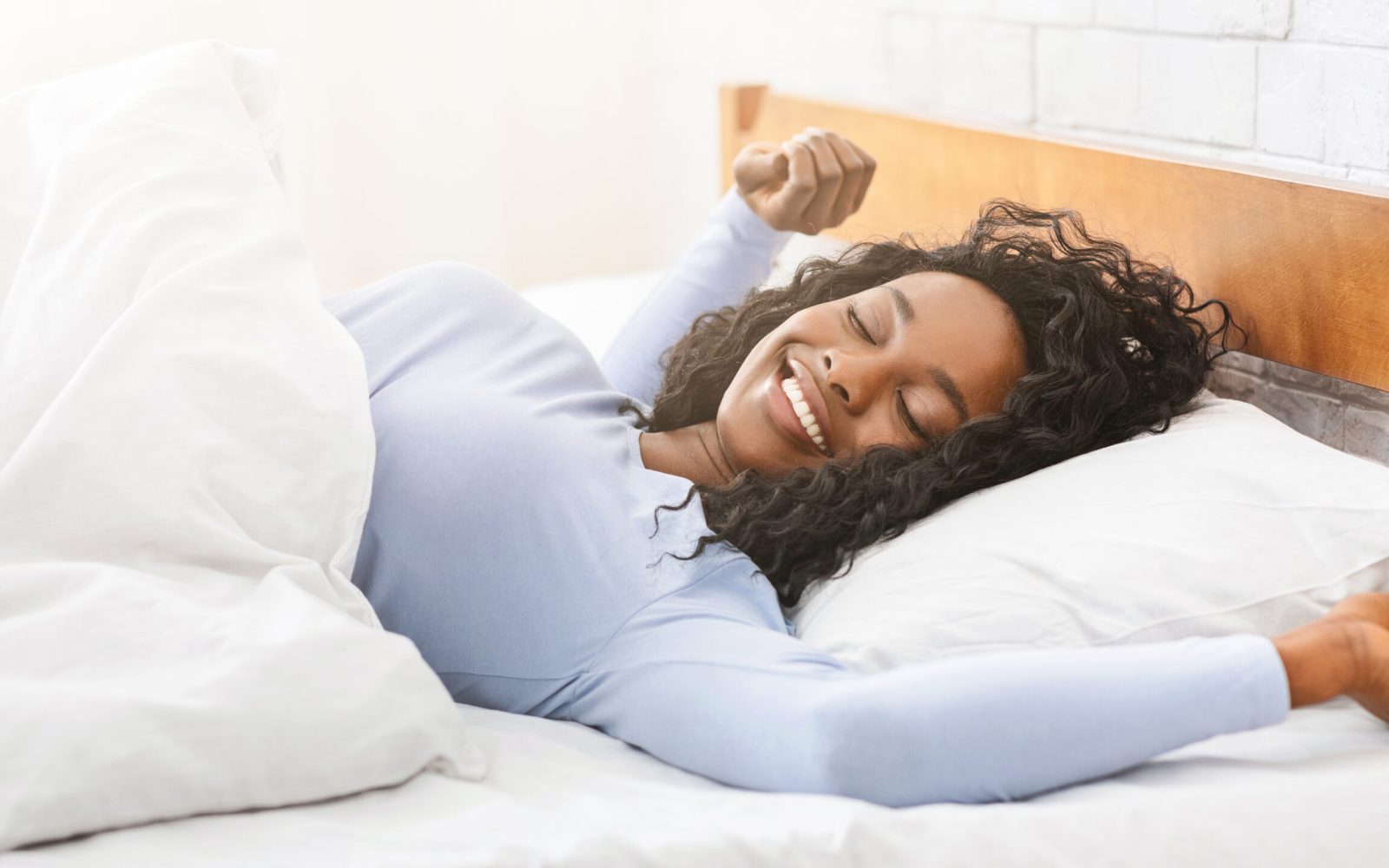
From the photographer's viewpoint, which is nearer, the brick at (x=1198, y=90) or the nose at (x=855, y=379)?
the nose at (x=855, y=379)

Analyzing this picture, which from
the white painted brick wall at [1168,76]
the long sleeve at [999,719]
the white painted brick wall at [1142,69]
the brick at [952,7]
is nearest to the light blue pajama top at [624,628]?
the long sleeve at [999,719]

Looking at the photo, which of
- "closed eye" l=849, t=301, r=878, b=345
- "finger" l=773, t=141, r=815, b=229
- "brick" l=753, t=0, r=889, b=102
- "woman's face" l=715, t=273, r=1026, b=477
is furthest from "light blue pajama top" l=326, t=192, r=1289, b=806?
"brick" l=753, t=0, r=889, b=102

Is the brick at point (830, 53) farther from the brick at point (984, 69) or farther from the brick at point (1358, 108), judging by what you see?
the brick at point (1358, 108)

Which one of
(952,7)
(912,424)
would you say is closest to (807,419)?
(912,424)

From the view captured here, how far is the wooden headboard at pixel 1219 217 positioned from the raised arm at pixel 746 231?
0.16m

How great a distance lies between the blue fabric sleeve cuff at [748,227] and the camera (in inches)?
67.1

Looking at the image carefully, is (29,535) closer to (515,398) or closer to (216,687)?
(216,687)

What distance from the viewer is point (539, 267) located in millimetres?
3186

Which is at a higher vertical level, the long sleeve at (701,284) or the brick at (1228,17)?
the brick at (1228,17)

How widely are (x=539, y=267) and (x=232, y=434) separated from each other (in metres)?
2.26

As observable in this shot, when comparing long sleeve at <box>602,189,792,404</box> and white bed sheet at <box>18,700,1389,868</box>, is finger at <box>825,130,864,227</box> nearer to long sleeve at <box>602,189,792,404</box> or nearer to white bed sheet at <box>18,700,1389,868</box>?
long sleeve at <box>602,189,792,404</box>

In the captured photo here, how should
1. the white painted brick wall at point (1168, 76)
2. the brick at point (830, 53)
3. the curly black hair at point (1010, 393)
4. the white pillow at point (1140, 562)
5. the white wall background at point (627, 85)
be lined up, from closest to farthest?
the white pillow at point (1140, 562), the curly black hair at point (1010, 393), the white painted brick wall at point (1168, 76), the white wall background at point (627, 85), the brick at point (830, 53)

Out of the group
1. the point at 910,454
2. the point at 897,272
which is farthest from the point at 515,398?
the point at 897,272

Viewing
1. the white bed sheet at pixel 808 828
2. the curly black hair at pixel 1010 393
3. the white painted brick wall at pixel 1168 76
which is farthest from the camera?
the white painted brick wall at pixel 1168 76
